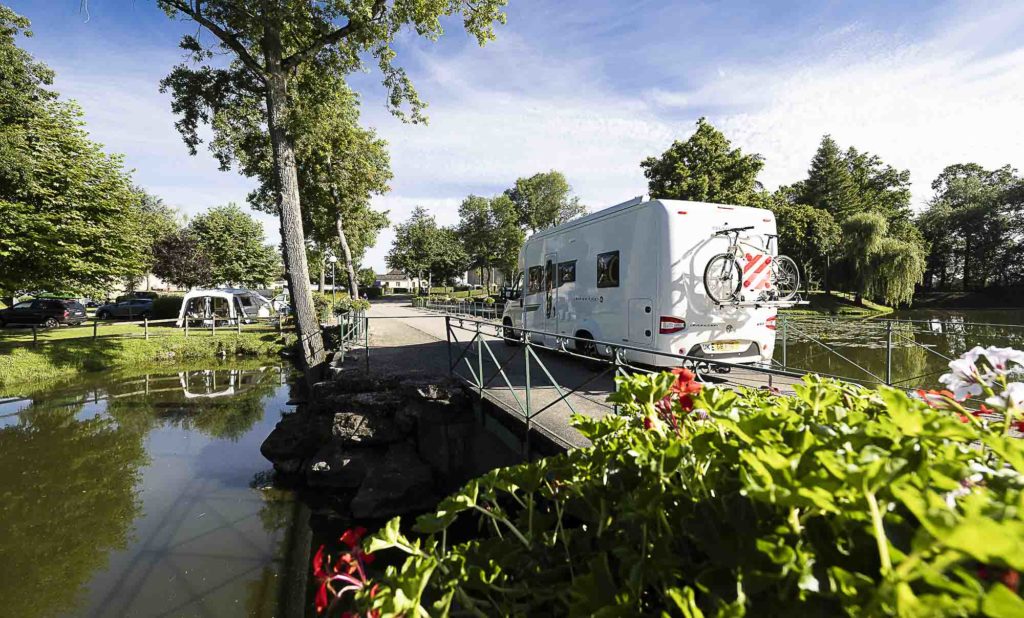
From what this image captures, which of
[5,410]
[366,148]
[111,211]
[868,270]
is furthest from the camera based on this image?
[868,270]

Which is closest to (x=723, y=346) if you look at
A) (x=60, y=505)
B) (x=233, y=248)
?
(x=60, y=505)

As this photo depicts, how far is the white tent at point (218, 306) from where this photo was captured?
23.7 metres

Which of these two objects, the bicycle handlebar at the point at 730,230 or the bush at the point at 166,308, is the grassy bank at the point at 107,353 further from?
the bicycle handlebar at the point at 730,230

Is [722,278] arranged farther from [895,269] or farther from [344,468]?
[895,269]

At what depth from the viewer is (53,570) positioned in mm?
5078

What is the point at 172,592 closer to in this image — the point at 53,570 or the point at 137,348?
the point at 53,570

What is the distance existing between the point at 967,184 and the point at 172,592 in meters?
64.5

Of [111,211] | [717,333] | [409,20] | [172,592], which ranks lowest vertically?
[172,592]

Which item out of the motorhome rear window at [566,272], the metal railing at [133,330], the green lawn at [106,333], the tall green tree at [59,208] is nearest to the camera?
the motorhome rear window at [566,272]

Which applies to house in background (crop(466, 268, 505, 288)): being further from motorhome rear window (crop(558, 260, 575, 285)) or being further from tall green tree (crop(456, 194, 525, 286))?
motorhome rear window (crop(558, 260, 575, 285))

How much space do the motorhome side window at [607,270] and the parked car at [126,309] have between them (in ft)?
105

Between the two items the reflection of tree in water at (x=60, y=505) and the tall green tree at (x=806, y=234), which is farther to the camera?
the tall green tree at (x=806, y=234)

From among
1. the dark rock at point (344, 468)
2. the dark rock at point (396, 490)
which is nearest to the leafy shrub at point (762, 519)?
the dark rock at point (396, 490)

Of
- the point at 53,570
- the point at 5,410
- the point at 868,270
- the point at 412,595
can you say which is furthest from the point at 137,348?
the point at 868,270
